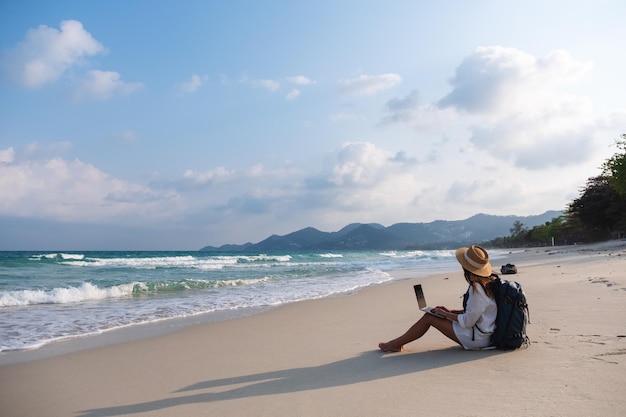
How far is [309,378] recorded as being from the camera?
179 inches

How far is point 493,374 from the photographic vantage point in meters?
4.23

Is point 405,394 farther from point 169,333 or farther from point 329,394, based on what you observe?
point 169,333

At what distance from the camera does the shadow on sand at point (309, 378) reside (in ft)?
13.4

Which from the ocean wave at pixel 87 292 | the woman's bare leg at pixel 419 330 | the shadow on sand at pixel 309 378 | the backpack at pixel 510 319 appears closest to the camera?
the shadow on sand at pixel 309 378

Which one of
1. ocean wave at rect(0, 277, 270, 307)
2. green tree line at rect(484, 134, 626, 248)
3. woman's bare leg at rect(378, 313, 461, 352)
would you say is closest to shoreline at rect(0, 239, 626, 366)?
woman's bare leg at rect(378, 313, 461, 352)

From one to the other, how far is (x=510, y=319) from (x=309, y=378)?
2.25 meters

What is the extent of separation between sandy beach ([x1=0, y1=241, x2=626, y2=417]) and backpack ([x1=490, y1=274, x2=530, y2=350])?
160 millimetres

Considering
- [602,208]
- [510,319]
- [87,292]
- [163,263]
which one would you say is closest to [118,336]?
[510,319]

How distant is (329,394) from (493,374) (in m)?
1.52

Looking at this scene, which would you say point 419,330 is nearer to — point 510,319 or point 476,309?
point 476,309

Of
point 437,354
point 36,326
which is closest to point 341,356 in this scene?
point 437,354

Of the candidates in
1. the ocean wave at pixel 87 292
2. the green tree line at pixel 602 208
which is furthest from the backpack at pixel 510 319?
the green tree line at pixel 602 208

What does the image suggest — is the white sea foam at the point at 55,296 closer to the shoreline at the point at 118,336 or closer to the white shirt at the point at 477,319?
the shoreline at the point at 118,336

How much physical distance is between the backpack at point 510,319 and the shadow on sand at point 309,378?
0.17m
